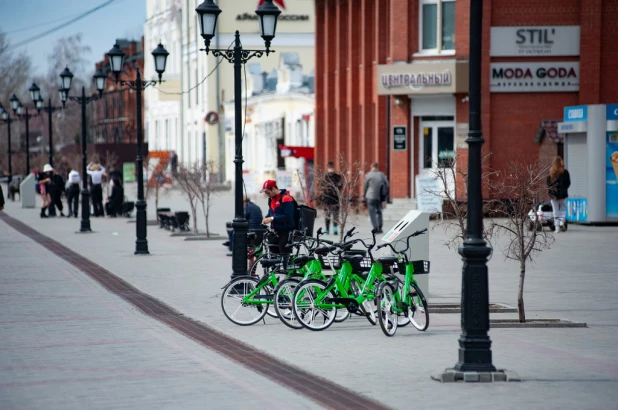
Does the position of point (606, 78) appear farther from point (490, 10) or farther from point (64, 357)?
point (64, 357)

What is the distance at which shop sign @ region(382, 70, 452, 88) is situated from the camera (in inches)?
1323

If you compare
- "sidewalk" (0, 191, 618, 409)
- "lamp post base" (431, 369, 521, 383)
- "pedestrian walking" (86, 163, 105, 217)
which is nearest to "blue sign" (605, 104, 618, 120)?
"sidewalk" (0, 191, 618, 409)

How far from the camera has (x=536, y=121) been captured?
33.7 meters

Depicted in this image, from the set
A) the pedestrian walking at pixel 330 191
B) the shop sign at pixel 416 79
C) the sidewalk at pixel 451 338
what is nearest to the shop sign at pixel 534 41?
the shop sign at pixel 416 79

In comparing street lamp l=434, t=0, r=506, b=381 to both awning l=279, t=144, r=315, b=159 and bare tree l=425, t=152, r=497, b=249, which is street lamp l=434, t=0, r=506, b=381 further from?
awning l=279, t=144, r=315, b=159

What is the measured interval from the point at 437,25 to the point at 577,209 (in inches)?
316

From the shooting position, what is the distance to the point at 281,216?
52.9 ft

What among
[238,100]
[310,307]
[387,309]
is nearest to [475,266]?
[387,309]

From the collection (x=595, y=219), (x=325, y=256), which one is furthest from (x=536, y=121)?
(x=325, y=256)

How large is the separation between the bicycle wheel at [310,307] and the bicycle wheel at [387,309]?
28.2 inches

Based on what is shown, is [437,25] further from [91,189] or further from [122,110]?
[122,110]

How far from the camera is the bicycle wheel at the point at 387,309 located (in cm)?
1198

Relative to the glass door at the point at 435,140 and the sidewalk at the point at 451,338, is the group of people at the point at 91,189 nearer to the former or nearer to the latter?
the glass door at the point at 435,140

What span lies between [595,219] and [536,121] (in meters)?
5.58
